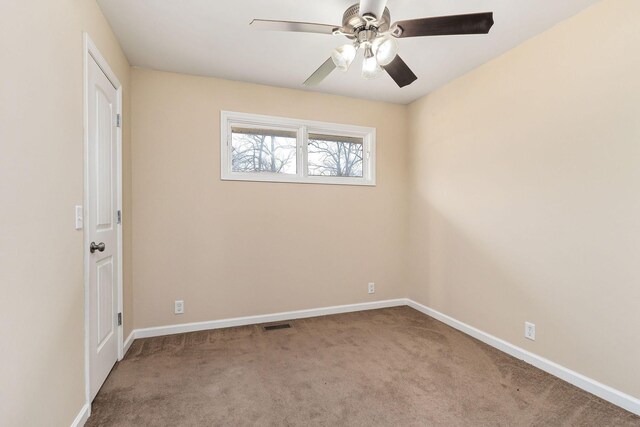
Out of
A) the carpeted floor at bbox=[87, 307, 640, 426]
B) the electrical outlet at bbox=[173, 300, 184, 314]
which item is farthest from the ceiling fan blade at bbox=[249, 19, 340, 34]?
the electrical outlet at bbox=[173, 300, 184, 314]

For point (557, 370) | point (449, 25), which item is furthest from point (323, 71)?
point (557, 370)

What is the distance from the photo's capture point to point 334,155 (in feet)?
11.9

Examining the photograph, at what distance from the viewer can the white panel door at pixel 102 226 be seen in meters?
1.85

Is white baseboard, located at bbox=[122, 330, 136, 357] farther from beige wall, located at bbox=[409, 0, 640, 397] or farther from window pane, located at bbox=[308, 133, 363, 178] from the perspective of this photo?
beige wall, located at bbox=[409, 0, 640, 397]

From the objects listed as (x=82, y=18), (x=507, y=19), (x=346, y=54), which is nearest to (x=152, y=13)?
(x=82, y=18)

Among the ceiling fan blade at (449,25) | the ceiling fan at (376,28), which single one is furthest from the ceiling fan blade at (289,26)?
the ceiling fan blade at (449,25)

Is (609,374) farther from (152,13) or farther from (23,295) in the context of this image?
(152,13)

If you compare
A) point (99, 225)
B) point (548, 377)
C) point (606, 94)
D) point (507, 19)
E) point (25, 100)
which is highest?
point (507, 19)

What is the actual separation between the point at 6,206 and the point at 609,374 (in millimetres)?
3227

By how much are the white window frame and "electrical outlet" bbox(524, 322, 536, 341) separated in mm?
2052

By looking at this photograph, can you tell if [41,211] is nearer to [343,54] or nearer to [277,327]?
[343,54]

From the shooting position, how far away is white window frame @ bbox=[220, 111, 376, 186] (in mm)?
3076

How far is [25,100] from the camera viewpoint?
1180 millimetres

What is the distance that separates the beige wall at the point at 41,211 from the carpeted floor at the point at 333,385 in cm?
59
